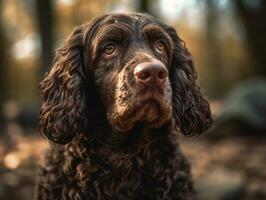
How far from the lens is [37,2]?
1209 centimetres

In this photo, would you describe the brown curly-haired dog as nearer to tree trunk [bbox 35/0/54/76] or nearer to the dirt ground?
the dirt ground

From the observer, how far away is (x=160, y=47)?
192 inches

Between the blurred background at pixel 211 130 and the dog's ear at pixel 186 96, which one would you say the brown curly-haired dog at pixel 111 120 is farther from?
the blurred background at pixel 211 130

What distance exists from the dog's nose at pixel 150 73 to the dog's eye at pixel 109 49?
572mm

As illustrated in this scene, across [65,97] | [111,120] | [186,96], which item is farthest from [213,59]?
[111,120]

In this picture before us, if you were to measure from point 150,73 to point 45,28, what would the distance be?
327 inches

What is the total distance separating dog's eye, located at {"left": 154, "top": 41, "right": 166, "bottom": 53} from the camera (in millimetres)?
Result: 4832

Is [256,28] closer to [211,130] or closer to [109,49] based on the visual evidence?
[211,130]

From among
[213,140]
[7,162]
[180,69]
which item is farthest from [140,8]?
[180,69]

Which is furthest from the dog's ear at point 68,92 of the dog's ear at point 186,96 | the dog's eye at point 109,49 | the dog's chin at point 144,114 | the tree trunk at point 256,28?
the tree trunk at point 256,28

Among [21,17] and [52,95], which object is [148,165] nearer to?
[52,95]

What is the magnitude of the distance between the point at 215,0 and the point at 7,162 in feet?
45.5

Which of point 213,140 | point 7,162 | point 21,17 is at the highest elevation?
point 7,162

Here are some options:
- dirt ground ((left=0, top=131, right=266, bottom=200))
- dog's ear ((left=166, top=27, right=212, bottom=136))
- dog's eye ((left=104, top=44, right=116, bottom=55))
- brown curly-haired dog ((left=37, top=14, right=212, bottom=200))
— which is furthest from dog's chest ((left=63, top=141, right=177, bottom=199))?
dirt ground ((left=0, top=131, right=266, bottom=200))
